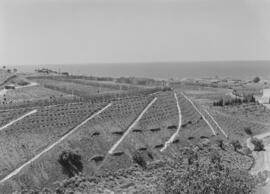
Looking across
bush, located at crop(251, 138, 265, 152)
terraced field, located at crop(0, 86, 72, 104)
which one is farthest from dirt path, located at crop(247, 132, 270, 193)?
terraced field, located at crop(0, 86, 72, 104)

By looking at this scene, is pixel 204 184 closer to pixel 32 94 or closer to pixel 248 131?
pixel 248 131

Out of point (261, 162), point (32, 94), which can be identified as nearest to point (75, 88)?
point (32, 94)

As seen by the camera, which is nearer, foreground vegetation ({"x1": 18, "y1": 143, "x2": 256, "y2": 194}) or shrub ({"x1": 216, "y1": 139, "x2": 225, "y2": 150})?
foreground vegetation ({"x1": 18, "y1": 143, "x2": 256, "y2": 194})

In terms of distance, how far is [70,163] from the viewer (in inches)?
2206

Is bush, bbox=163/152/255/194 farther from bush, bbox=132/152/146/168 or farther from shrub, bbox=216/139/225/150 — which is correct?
shrub, bbox=216/139/225/150

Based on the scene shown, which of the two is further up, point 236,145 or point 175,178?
point 175,178

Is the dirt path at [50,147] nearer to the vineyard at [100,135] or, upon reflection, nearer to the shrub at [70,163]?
the vineyard at [100,135]

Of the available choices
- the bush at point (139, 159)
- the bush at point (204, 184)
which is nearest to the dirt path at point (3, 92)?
the bush at point (139, 159)

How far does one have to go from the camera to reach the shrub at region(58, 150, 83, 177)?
180 ft

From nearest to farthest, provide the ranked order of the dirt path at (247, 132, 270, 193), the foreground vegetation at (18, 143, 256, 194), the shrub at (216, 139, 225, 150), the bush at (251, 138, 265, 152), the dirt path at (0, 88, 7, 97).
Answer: the foreground vegetation at (18, 143, 256, 194) → the dirt path at (247, 132, 270, 193) → the shrub at (216, 139, 225, 150) → the bush at (251, 138, 265, 152) → the dirt path at (0, 88, 7, 97)

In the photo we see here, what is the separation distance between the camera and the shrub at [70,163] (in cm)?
5500

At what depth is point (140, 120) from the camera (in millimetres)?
73625

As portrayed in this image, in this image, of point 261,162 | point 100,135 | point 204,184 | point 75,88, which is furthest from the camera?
point 75,88

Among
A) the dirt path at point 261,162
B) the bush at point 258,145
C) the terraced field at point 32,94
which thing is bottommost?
the dirt path at point 261,162
